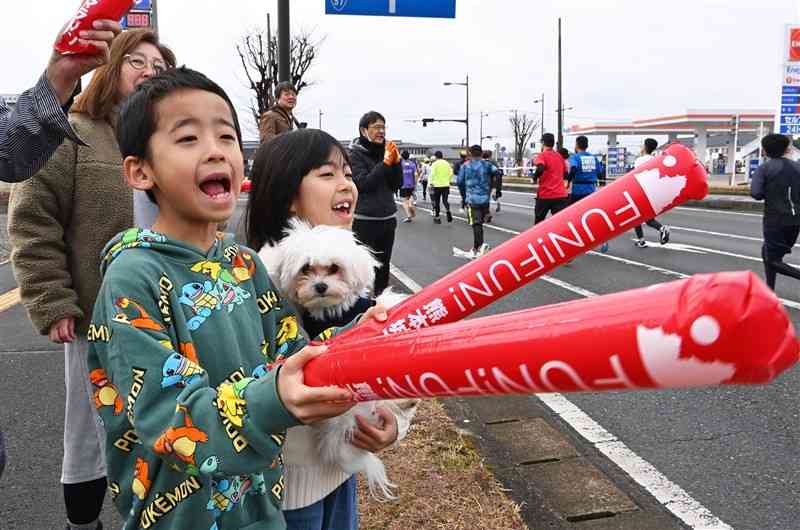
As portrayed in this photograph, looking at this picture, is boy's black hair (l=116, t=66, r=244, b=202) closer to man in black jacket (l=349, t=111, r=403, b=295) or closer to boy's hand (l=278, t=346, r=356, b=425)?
boy's hand (l=278, t=346, r=356, b=425)

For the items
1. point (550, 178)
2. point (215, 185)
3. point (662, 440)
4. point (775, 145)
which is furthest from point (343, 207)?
point (550, 178)

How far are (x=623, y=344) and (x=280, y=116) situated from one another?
458 cm

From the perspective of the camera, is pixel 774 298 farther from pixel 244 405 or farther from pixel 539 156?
pixel 539 156

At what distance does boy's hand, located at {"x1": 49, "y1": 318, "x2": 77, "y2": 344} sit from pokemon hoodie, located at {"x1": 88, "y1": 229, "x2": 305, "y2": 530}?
3.04 ft

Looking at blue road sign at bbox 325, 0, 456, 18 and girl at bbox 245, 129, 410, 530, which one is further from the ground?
blue road sign at bbox 325, 0, 456, 18

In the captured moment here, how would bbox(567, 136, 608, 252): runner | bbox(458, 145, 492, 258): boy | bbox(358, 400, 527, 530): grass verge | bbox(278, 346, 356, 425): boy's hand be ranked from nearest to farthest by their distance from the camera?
bbox(278, 346, 356, 425): boy's hand
bbox(358, 400, 527, 530): grass verge
bbox(567, 136, 608, 252): runner
bbox(458, 145, 492, 258): boy

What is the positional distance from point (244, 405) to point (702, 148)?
48379 mm

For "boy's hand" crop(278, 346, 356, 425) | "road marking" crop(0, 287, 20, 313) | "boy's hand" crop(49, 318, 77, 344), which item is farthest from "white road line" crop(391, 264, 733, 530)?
"road marking" crop(0, 287, 20, 313)

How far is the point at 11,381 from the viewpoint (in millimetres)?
4594

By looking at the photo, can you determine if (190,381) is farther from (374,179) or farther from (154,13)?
(154,13)

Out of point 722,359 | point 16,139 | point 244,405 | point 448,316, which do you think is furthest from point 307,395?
point 16,139

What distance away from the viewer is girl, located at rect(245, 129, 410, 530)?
1.55 m

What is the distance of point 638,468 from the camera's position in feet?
10.3

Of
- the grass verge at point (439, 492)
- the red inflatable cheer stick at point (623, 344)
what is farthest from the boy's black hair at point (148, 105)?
the grass verge at point (439, 492)
